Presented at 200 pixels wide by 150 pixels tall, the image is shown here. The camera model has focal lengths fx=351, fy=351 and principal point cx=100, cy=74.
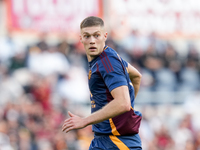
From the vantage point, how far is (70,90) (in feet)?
35.4

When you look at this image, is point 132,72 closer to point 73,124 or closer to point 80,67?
point 73,124

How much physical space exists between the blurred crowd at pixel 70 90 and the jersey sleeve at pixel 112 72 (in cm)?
535

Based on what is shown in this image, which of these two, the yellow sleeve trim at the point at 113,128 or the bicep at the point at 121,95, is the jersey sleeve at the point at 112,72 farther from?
the yellow sleeve trim at the point at 113,128

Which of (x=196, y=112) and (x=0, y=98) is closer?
(x=0, y=98)

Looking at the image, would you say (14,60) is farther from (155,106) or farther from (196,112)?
(196,112)

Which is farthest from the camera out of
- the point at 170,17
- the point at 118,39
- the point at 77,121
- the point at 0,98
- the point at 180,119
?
the point at 170,17

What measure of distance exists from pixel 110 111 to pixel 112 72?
14.7 inches

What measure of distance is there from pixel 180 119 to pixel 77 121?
8628mm

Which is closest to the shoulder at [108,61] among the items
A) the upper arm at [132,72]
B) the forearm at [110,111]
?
the forearm at [110,111]

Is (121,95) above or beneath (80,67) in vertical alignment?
above

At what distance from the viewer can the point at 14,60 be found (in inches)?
420

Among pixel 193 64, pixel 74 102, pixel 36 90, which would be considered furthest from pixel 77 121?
pixel 193 64

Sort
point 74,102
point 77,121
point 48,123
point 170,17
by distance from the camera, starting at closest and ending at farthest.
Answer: point 77,121, point 48,123, point 74,102, point 170,17

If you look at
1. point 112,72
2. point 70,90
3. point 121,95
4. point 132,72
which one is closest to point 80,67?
point 70,90
